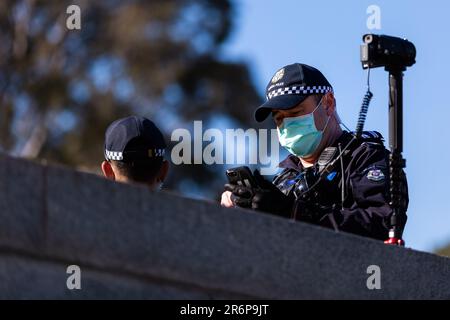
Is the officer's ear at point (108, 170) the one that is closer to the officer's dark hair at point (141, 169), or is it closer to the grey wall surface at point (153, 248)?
the officer's dark hair at point (141, 169)

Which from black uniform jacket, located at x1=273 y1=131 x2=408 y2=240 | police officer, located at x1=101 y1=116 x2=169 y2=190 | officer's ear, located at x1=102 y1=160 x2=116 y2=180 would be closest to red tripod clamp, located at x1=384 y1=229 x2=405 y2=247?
black uniform jacket, located at x1=273 y1=131 x2=408 y2=240

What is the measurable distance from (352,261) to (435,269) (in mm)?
520

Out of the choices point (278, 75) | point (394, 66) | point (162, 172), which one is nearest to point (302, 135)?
point (278, 75)

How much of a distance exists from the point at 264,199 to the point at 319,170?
49 centimetres

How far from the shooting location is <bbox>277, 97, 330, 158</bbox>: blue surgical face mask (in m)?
6.20

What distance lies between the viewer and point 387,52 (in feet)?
18.9

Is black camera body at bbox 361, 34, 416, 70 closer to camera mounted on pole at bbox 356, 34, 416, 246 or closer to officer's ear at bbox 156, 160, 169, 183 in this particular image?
camera mounted on pole at bbox 356, 34, 416, 246

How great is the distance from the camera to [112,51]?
25.9 meters

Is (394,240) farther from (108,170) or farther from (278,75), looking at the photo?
(108,170)

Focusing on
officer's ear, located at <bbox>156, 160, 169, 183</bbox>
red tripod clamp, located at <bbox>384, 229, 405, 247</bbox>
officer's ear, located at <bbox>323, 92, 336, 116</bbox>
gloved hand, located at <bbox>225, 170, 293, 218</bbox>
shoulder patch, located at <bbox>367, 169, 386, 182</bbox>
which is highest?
officer's ear, located at <bbox>323, 92, 336, 116</bbox>

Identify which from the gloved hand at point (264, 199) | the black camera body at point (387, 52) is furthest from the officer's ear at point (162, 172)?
Result: the black camera body at point (387, 52)

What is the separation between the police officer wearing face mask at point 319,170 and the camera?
5.67m

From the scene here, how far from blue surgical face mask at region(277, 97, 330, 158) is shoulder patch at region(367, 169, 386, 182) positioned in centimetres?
46
